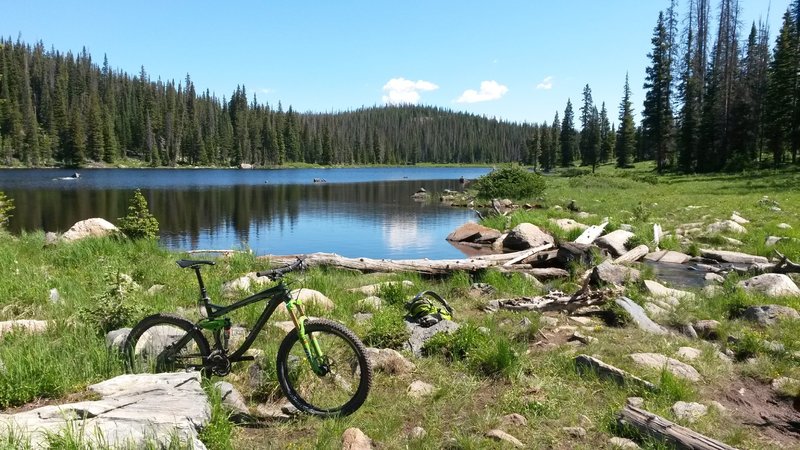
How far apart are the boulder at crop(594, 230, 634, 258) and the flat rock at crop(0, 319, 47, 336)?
1556 cm

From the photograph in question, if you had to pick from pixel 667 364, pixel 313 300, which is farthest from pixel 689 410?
pixel 313 300

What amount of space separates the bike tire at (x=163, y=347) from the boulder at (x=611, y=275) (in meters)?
8.97

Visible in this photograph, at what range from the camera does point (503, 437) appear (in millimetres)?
5223

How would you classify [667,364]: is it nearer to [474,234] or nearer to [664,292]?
[664,292]

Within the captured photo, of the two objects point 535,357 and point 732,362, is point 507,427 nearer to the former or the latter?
point 535,357

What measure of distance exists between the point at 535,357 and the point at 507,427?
7.03ft

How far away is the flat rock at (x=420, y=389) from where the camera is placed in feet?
20.5

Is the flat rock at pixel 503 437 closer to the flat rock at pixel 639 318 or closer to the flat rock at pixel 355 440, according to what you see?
the flat rock at pixel 355 440

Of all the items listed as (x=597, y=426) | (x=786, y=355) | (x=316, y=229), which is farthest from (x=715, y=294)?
(x=316, y=229)

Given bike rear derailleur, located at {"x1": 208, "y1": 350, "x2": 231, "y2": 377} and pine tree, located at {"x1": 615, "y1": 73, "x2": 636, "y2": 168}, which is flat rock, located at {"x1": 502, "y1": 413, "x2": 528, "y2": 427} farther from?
pine tree, located at {"x1": 615, "y1": 73, "x2": 636, "y2": 168}

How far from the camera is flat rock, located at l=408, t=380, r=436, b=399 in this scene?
623cm

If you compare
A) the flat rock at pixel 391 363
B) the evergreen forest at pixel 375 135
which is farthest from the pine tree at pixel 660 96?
the flat rock at pixel 391 363

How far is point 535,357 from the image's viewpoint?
7.46 m

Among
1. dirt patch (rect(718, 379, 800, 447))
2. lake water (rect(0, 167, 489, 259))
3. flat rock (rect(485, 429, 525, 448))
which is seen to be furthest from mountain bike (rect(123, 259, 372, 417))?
lake water (rect(0, 167, 489, 259))
